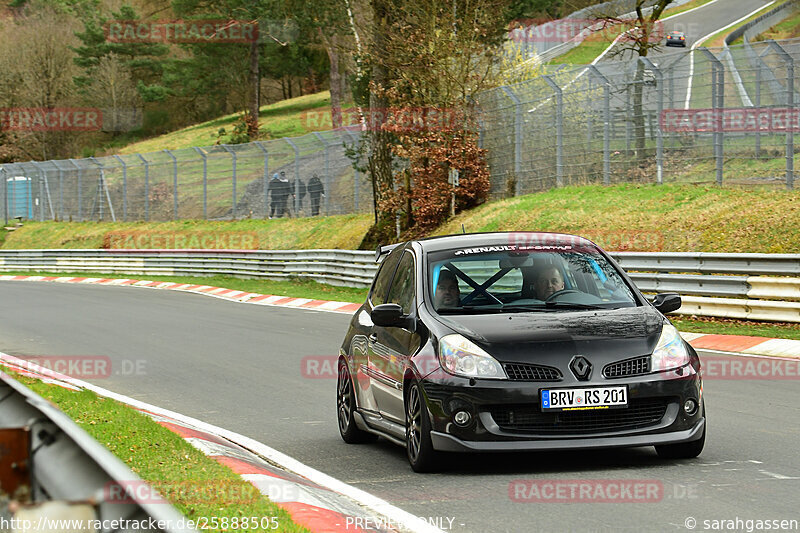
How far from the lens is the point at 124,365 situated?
15.1m

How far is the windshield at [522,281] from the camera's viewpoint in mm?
8336

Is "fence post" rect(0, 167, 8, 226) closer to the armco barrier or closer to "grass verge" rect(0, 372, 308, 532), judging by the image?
the armco barrier

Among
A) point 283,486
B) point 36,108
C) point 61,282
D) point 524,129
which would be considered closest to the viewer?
point 283,486

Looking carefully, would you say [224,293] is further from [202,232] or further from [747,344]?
[747,344]

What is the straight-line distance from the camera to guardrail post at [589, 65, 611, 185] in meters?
26.6

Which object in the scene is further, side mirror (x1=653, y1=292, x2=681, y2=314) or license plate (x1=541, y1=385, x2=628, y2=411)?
side mirror (x1=653, y1=292, x2=681, y2=314)

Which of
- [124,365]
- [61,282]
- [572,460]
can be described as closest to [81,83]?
[61,282]

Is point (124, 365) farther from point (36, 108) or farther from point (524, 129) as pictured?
point (36, 108)

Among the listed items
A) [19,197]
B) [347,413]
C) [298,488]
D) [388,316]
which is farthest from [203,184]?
[298,488]

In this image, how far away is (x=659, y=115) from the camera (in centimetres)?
2525

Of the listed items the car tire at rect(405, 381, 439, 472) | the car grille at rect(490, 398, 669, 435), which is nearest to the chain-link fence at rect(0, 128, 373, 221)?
the car tire at rect(405, 381, 439, 472)

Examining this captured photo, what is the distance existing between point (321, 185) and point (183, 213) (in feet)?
31.3

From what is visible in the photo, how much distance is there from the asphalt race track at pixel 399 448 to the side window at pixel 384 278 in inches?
43.6

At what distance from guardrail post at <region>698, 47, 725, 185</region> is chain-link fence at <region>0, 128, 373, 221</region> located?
13.7 m
